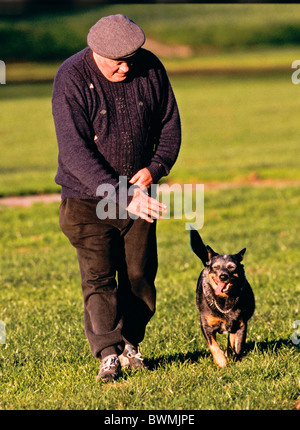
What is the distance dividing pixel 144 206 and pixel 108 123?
621mm

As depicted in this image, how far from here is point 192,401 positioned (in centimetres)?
470

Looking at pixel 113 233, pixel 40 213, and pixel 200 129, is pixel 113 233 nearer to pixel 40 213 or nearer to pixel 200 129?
pixel 40 213

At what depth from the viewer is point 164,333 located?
21.9ft

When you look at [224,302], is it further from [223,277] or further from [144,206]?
[144,206]

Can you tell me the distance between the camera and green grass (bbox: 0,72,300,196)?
18.3m

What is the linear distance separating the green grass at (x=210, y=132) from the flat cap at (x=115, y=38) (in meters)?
11.7

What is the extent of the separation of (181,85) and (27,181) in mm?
34512

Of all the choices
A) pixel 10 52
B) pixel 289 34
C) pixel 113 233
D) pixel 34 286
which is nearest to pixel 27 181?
pixel 34 286

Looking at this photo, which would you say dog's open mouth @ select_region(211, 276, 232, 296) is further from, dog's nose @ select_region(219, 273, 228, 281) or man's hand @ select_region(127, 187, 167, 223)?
man's hand @ select_region(127, 187, 167, 223)

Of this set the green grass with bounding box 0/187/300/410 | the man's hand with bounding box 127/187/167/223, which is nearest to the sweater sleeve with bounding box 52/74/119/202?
the man's hand with bounding box 127/187/167/223

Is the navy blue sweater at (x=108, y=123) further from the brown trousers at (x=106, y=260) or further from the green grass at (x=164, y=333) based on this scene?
the green grass at (x=164, y=333)

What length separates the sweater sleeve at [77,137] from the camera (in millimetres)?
5109

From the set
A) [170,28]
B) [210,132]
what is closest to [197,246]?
[210,132]

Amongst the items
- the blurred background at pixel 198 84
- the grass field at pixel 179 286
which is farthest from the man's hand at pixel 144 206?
the blurred background at pixel 198 84
